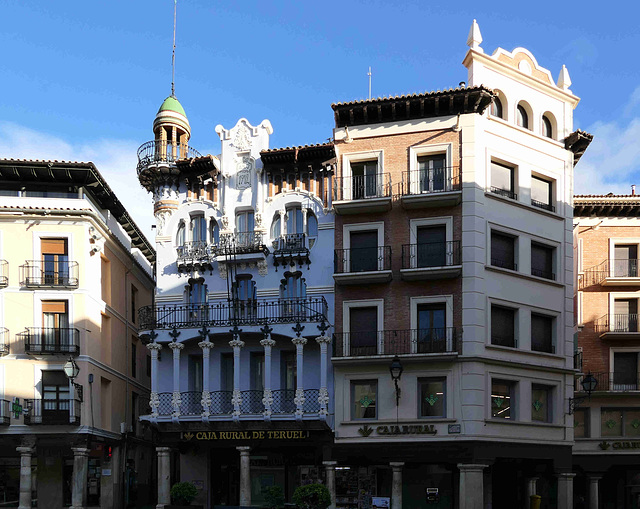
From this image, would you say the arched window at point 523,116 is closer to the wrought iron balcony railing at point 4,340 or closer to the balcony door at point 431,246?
the balcony door at point 431,246

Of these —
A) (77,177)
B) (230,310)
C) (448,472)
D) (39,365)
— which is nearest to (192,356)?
(230,310)

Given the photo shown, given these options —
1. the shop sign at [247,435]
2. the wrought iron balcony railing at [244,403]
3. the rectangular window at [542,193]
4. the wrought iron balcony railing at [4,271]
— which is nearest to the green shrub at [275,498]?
the shop sign at [247,435]

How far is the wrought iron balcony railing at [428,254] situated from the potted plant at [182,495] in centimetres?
1295

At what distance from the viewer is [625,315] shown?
41.3 metres

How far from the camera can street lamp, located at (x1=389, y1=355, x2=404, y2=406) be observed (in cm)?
3150

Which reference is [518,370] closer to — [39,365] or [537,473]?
[537,473]

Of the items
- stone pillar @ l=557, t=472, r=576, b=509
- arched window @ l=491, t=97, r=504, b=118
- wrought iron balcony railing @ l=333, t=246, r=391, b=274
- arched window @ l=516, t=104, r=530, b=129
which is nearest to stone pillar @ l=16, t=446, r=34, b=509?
wrought iron balcony railing @ l=333, t=246, r=391, b=274

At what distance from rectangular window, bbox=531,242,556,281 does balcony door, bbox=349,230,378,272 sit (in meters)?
6.98

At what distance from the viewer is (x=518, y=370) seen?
1330 inches

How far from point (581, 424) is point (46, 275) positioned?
27.2m

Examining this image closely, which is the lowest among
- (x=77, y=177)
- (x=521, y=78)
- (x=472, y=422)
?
(x=472, y=422)

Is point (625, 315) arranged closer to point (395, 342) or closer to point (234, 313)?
point (395, 342)

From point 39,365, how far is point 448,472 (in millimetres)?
18695

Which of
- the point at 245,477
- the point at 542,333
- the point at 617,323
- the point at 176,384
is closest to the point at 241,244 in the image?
the point at 176,384
